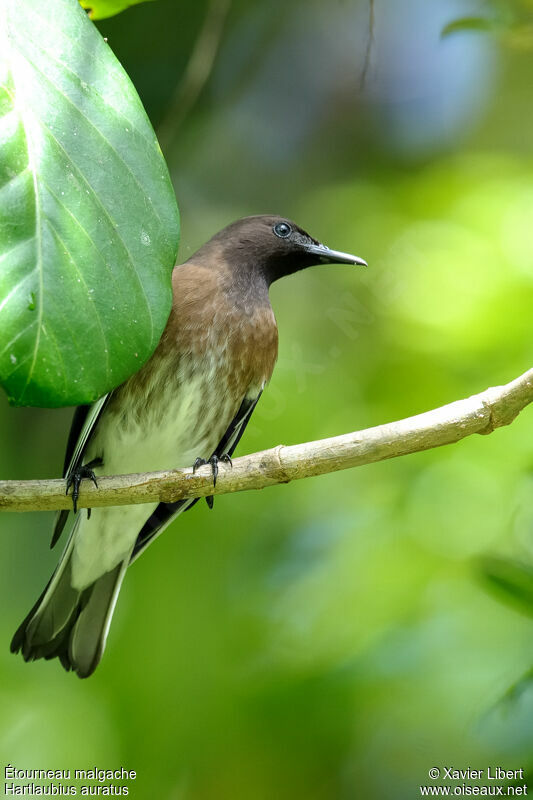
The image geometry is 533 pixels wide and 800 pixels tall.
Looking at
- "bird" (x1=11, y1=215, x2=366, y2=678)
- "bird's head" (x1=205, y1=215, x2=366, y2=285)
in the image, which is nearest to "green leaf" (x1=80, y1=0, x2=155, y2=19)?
"bird" (x1=11, y1=215, x2=366, y2=678)

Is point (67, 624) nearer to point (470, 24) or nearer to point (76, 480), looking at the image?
point (76, 480)

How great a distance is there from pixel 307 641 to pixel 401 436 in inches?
59.9

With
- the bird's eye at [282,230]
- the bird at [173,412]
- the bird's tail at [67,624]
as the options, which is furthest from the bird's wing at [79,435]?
the bird's eye at [282,230]

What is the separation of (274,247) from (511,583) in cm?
191

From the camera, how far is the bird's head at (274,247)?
3.89 metres

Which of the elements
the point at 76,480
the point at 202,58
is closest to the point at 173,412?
the point at 76,480

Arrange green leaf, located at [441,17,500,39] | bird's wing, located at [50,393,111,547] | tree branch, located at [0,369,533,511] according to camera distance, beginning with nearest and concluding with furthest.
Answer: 1. tree branch, located at [0,369,533,511]
2. bird's wing, located at [50,393,111,547]
3. green leaf, located at [441,17,500,39]

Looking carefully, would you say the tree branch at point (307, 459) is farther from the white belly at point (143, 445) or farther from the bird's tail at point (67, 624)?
the bird's tail at point (67, 624)

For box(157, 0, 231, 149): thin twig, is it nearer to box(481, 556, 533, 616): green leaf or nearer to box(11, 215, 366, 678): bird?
box(11, 215, 366, 678): bird

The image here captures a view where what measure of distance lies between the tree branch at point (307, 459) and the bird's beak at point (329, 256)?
1460mm

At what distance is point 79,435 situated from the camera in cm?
331

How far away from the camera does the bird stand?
3.35 m

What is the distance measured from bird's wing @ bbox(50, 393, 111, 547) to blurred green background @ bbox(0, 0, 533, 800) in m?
1.01

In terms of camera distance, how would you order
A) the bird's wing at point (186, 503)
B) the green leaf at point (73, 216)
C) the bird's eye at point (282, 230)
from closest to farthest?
the green leaf at point (73, 216) < the bird's wing at point (186, 503) < the bird's eye at point (282, 230)
